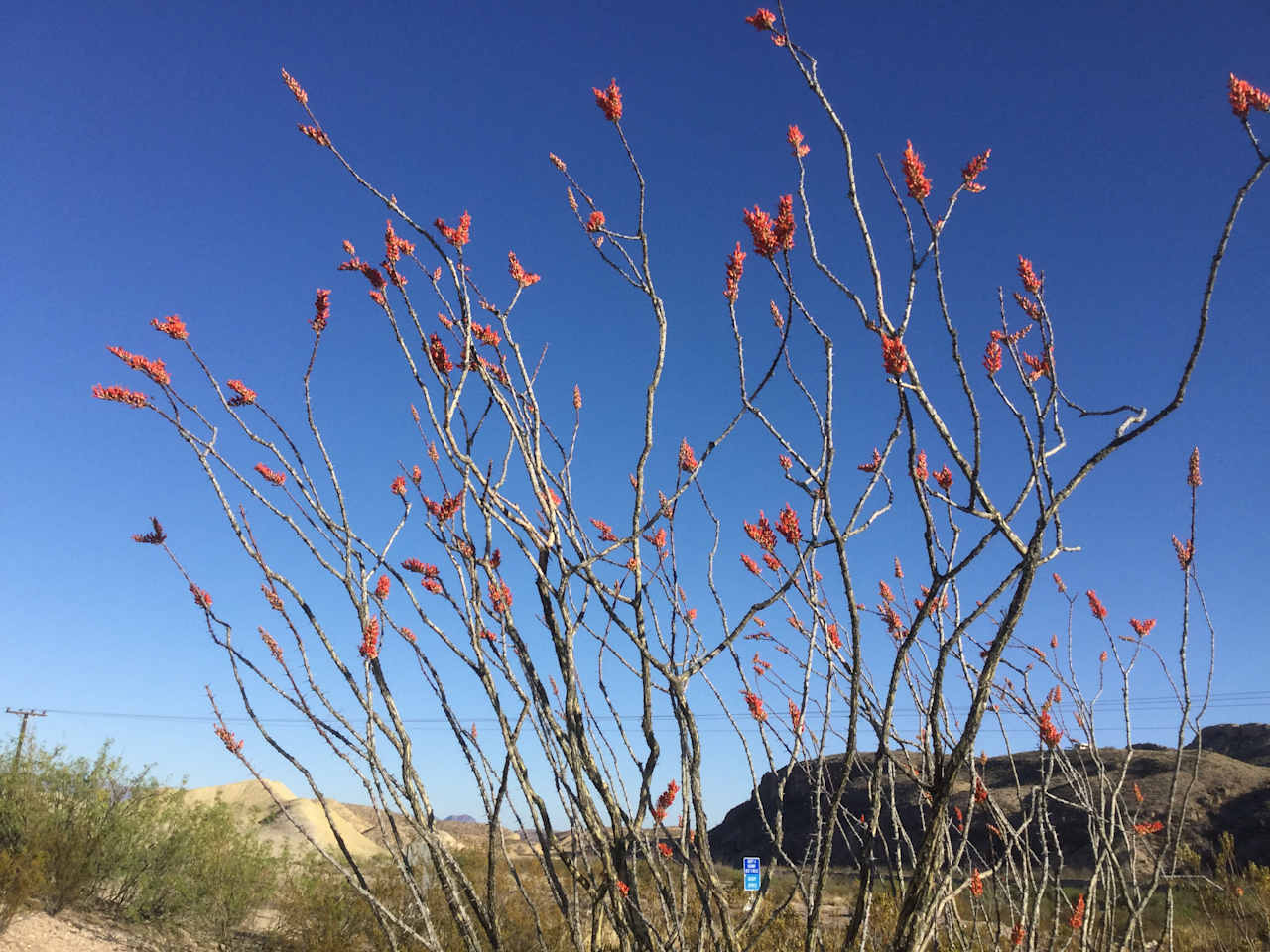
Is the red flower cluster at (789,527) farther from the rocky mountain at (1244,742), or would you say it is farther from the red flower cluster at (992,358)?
the rocky mountain at (1244,742)

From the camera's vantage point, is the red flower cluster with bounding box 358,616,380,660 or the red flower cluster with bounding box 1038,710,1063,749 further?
the red flower cluster with bounding box 1038,710,1063,749

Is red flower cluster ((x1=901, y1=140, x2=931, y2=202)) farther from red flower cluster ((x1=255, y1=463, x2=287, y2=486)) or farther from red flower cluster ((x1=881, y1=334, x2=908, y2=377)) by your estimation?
red flower cluster ((x1=255, y1=463, x2=287, y2=486))

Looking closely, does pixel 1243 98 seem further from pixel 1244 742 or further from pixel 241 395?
pixel 1244 742

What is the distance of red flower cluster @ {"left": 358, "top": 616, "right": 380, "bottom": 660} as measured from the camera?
1.69 metres

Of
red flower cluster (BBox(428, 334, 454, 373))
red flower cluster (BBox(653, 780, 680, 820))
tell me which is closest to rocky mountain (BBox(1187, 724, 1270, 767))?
red flower cluster (BBox(653, 780, 680, 820))

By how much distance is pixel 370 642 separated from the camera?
5.58 ft

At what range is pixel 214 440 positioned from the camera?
71.7 inches

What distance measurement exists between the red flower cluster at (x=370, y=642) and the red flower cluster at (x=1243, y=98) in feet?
5.83

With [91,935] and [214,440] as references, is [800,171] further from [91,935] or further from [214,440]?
[91,935]

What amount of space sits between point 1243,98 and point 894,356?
64cm

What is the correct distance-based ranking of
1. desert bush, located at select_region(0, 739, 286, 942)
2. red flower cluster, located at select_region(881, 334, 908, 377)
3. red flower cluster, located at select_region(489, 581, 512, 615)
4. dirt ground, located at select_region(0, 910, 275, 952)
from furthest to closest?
1. desert bush, located at select_region(0, 739, 286, 942)
2. dirt ground, located at select_region(0, 910, 275, 952)
3. red flower cluster, located at select_region(489, 581, 512, 615)
4. red flower cluster, located at select_region(881, 334, 908, 377)

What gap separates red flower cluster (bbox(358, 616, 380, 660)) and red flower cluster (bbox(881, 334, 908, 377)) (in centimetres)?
121

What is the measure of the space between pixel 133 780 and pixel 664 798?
970 cm

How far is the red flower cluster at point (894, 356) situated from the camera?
1.09 meters
